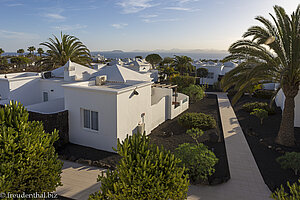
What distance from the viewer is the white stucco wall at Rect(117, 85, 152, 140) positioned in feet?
37.9

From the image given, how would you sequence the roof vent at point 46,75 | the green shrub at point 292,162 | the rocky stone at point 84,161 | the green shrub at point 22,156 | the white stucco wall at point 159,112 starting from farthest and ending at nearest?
the roof vent at point 46,75 → the white stucco wall at point 159,112 → the rocky stone at point 84,161 → the green shrub at point 292,162 → the green shrub at point 22,156

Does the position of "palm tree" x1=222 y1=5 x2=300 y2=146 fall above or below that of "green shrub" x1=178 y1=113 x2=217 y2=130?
above

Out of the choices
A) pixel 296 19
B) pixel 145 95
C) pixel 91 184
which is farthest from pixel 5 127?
pixel 296 19

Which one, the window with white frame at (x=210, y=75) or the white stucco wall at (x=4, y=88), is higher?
the window with white frame at (x=210, y=75)

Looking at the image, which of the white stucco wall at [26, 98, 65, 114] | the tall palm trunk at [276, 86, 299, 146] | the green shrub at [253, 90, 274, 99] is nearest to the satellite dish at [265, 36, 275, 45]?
the tall palm trunk at [276, 86, 299, 146]

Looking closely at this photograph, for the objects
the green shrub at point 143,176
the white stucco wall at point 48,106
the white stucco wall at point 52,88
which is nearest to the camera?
the green shrub at point 143,176

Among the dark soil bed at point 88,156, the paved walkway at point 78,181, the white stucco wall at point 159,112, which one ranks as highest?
the white stucco wall at point 159,112

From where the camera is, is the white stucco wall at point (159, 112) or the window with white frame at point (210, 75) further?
the window with white frame at point (210, 75)

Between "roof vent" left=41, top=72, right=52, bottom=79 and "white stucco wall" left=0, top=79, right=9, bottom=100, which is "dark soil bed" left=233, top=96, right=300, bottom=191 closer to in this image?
"roof vent" left=41, top=72, right=52, bottom=79

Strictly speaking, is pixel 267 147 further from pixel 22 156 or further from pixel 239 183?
pixel 22 156

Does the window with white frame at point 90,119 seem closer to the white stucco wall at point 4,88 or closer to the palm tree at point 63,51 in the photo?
the white stucco wall at point 4,88

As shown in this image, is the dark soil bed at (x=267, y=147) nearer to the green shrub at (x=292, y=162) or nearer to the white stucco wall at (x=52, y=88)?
the green shrub at (x=292, y=162)

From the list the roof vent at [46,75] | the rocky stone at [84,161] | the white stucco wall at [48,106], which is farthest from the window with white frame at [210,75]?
the rocky stone at [84,161]

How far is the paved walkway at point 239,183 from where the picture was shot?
8016mm
